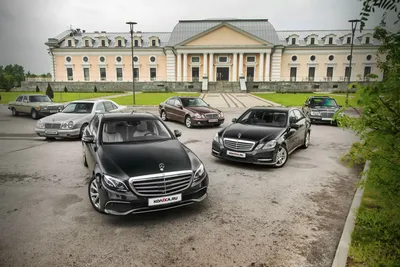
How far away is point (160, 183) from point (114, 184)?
70 cm

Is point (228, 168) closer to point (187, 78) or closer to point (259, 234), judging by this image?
point (259, 234)

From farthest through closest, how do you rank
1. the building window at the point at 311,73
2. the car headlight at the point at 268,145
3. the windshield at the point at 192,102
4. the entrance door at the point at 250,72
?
the building window at the point at 311,73 < the entrance door at the point at 250,72 < the windshield at the point at 192,102 < the car headlight at the point at 268,145

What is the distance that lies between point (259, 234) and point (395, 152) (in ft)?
7.10

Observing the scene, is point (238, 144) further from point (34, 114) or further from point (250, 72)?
point (250, 72)

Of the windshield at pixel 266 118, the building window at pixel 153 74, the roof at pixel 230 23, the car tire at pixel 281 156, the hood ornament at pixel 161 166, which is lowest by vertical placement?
the car tire at pixel 281 156

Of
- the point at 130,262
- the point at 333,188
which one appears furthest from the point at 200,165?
the point at 333,188

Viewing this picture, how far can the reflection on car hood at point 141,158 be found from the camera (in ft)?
14.1

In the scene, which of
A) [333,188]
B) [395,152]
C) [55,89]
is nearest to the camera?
[395,152]

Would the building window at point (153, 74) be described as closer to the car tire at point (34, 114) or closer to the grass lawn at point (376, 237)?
the car tire at point (34, 114)

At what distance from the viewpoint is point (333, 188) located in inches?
237

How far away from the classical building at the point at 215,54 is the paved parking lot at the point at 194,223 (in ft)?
168

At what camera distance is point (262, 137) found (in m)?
7.24

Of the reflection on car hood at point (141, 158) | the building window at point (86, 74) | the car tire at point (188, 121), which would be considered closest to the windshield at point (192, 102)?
the car tire at point (188, 121)

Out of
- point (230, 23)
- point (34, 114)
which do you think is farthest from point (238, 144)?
point (230, 23)
